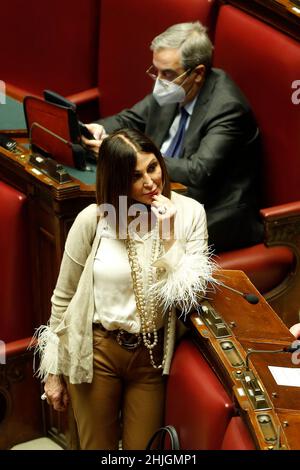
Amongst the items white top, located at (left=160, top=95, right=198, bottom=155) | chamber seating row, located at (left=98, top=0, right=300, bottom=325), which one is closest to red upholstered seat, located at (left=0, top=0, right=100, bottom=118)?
chamber seating row, located at (left=98, top=0, right=300, bottom=325)

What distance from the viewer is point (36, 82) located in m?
3.11

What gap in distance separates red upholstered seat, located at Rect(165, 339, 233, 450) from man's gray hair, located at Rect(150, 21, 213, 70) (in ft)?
2.71

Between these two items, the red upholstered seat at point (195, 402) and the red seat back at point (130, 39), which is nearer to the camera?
the red upholstered seat at point (195, 402)

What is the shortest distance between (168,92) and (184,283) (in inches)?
31.4

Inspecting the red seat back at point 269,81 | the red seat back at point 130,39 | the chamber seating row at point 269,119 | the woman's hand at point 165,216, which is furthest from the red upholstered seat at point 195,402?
the red seat back at point 130,39

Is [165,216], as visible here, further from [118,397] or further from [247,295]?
[118,397]

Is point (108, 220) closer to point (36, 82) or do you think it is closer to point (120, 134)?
point (120, 134)

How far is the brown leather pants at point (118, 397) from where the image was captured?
1.75 meters

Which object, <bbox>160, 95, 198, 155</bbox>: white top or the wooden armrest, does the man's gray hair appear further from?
the wooden armrest

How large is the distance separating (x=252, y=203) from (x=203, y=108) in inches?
10.6

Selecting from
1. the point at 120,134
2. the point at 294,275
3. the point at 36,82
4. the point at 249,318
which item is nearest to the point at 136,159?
the point at 120,134

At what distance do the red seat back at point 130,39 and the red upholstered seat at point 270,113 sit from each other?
6.1 inches

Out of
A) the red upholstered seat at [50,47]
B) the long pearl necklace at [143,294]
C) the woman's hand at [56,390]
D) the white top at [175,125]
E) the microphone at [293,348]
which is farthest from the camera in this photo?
the red upholstered seat at [50,47]

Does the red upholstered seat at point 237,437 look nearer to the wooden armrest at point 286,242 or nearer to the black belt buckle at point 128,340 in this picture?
the black belt buckle at point 128,340
